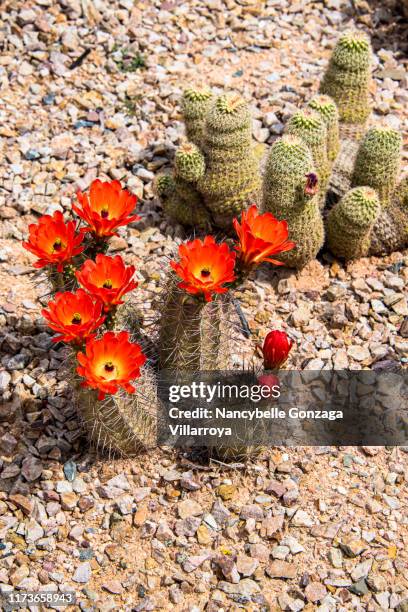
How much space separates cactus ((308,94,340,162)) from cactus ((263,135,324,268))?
0.37 metres

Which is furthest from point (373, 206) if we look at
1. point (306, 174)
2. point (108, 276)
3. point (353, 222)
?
point (108, 276)

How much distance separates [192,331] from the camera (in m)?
3.16

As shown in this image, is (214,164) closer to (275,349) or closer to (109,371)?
(275,349)

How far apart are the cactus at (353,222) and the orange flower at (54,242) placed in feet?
5.17

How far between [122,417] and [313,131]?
5.79ft

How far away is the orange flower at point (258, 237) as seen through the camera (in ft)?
9.51

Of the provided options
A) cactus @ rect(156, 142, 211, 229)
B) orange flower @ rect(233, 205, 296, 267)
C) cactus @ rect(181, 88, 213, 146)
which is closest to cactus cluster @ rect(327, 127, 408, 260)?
cactus @ rect(156, 142, 211, 229)

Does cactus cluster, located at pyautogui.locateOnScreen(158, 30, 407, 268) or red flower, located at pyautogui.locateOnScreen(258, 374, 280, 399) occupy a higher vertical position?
cactus cluster, located at pyautogui.locateOnScreen(158, 30, 407, 268)

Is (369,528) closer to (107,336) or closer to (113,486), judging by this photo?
(113,486)

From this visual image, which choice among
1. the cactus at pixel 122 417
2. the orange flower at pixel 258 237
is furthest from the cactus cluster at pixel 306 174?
the cactus at pixel 122 417

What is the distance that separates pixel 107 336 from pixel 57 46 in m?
3.26

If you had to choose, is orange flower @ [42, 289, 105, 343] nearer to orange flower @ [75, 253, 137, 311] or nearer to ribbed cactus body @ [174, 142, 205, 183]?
orange flower @ [75, 253, 137, 311]

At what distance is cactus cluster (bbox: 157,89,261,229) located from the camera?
155 inches

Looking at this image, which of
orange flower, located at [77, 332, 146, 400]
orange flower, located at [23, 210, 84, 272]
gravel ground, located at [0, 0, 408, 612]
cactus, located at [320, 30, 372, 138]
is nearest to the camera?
orange flower, located at [77, 332, 146, 400]
